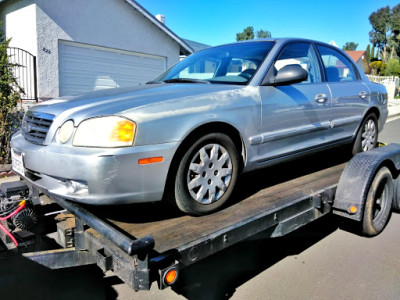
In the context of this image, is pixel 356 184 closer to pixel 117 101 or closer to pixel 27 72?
pixel 117 101

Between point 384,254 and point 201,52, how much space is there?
2.93 m

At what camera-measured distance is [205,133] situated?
273 cm

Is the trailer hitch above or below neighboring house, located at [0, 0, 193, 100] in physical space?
below

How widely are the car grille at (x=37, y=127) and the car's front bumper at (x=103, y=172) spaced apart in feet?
0.47

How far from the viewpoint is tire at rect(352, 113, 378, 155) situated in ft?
15.2

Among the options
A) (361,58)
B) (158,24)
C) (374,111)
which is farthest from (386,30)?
(374,111)

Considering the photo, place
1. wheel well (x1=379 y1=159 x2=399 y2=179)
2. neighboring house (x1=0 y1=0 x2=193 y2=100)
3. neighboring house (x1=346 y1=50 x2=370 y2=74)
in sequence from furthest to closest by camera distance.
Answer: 1. neighboring house (x1=346 y1=50 x2=370 y2=74)
2. neighboring house (x1=0 y1=0 x2=193 y2=100)
3. wheel well (x1=379 y1=159 x2=399 y2=179)

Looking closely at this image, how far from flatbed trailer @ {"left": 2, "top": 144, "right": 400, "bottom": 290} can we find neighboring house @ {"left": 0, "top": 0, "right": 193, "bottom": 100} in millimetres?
8498

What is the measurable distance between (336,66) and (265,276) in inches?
109

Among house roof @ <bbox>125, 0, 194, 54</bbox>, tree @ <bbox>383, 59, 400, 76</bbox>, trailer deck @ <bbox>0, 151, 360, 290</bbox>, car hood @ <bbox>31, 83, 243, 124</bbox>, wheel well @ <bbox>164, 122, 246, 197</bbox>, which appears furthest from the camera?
tree @ <bbox>383, 59, 400, 76</bbox>

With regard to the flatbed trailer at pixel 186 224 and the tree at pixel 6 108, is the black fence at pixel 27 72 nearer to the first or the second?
the tree at pixel 6 108

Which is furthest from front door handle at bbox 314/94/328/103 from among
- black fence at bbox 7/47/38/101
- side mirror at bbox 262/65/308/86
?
black fence at bbox 7/47/38/101

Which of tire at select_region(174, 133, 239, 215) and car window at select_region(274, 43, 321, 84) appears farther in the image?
car window at select_region(274, 43, 321, 84)

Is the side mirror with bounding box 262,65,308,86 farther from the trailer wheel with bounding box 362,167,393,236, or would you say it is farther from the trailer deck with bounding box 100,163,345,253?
the trailer wheel with bounding box 362,167,393,236
